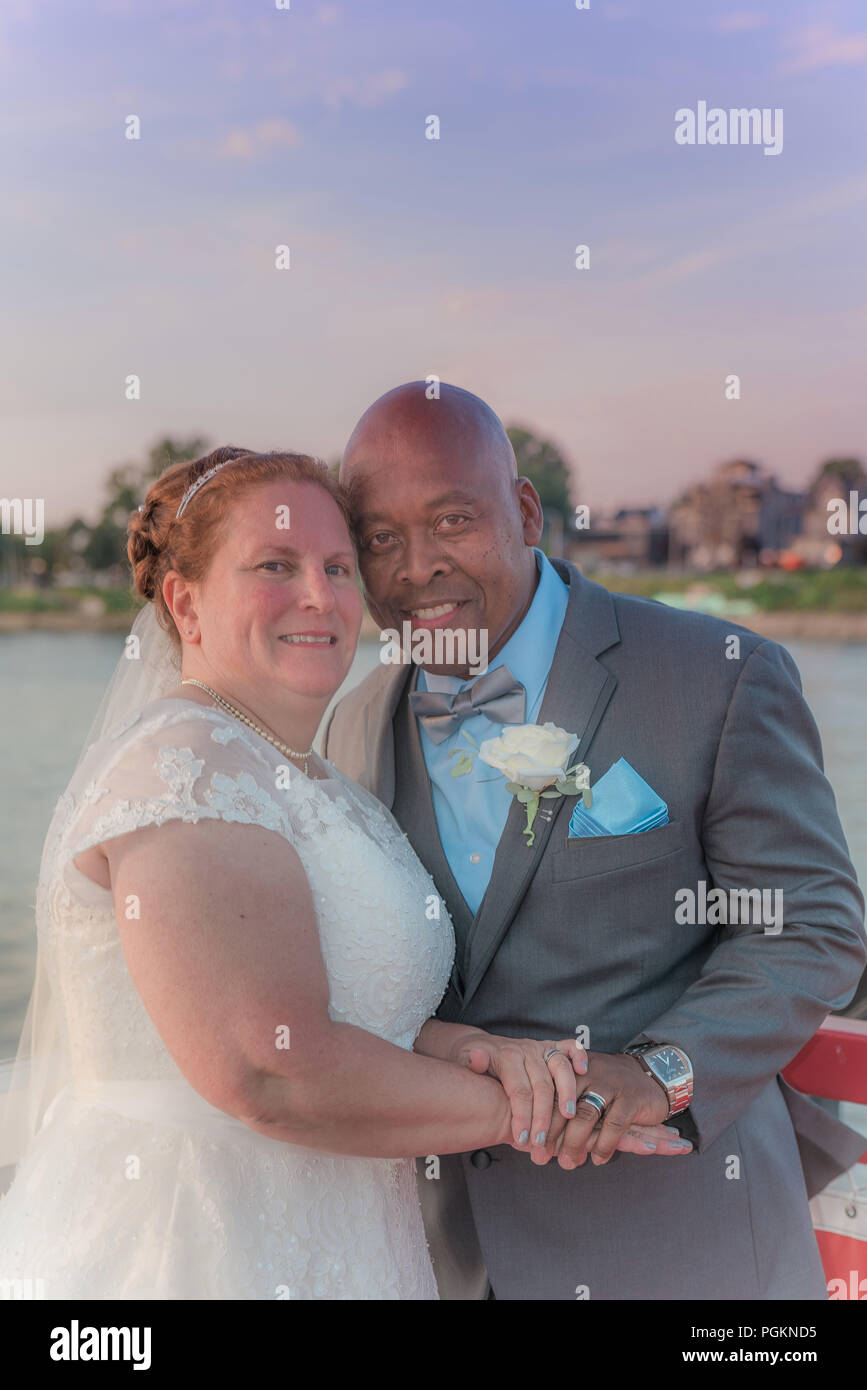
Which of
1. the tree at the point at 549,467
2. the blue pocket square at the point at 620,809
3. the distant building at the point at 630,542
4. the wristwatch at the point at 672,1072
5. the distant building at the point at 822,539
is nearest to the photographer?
the wristwatch at the point at 672,1072

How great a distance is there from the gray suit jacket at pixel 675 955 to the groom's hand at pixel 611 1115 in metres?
0.09

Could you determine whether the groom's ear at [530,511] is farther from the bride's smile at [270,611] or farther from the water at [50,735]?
the water at [50,735]

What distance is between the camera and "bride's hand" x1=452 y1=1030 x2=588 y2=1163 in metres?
1.77

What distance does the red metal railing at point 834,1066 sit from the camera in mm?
2225

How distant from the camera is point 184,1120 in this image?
69.2 inches

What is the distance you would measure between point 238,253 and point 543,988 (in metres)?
30.3

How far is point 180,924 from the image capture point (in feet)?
4.88

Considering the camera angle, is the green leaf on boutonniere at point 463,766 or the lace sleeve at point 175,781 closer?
the lace sleeve at point 175,781

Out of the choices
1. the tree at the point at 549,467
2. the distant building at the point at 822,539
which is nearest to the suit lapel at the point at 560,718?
the tree at the point at 549,467

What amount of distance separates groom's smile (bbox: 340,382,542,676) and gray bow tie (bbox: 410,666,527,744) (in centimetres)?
A: 7

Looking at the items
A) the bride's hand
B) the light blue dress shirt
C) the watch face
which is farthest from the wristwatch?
the light blue dress shirt

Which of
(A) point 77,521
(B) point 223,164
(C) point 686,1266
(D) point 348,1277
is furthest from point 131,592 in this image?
(B) point 223,164

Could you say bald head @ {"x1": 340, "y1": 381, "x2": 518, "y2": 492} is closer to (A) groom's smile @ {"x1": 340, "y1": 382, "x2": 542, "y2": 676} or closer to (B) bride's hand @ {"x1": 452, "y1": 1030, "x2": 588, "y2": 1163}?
(A) groom's smile @ {"x1": 340, "y1": 382, "x2": 542, "y2": 676}

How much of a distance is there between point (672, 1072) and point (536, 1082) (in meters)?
0.23
